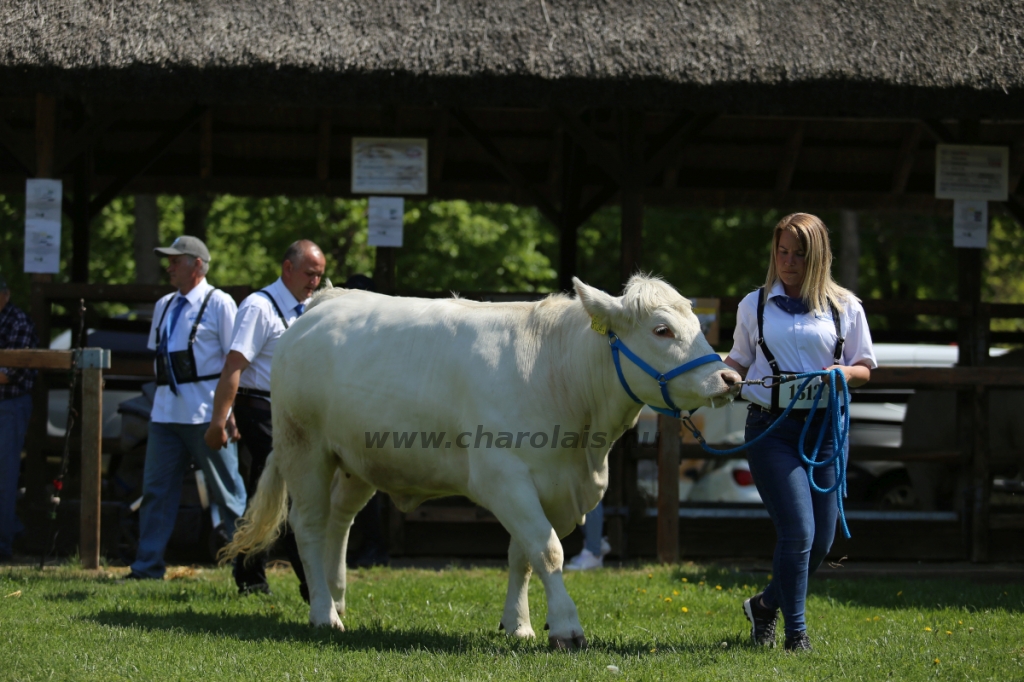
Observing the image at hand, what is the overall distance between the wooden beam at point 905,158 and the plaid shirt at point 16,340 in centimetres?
802

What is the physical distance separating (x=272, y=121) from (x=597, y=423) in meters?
6.47

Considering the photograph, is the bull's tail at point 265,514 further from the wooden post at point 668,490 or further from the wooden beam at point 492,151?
the wooden beam at point 492,151

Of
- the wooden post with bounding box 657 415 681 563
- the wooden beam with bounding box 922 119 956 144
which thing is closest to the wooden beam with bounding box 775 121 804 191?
the wooden beam with bounding box 922 119 956 144

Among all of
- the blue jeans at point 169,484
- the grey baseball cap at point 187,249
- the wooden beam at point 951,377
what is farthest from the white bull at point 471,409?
the wooden beam at point 951,377

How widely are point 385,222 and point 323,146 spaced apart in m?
2.38

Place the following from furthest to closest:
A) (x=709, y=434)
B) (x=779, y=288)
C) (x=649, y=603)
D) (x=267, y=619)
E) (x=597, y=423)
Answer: (x=709, y=434), (x=649, y=603), (x=267, y=619), (x=597, y=423), (x=779, y=288)

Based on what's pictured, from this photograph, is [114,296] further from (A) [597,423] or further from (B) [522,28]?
(A) [597,423]

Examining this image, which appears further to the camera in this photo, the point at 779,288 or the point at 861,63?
the point at 861,63

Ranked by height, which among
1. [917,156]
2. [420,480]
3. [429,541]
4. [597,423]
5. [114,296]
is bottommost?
[429,541]

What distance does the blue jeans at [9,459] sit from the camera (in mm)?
7641

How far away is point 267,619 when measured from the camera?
5.82 m

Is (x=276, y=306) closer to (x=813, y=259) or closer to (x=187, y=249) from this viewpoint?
(x=187, y=249)

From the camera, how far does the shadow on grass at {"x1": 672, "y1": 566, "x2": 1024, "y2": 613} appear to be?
6648 mm

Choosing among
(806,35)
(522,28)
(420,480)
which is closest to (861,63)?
(806,35)
